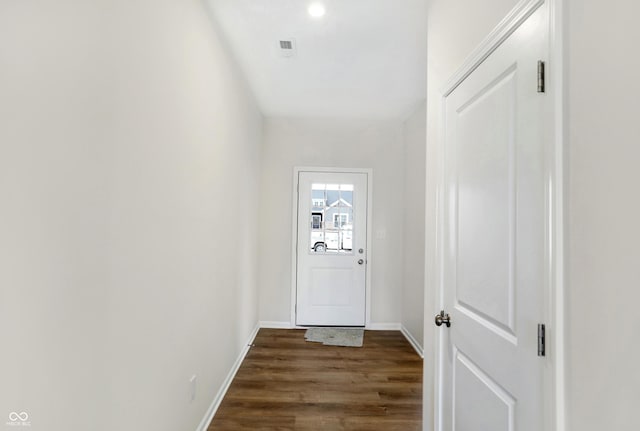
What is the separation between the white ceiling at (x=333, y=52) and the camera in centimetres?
189

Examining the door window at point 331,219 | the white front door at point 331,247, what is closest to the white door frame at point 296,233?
the white front door at point 331,247

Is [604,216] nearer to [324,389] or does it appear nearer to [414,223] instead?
[324,389]

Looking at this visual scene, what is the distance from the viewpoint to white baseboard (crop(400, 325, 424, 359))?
10.3ft

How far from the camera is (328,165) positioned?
3900mm

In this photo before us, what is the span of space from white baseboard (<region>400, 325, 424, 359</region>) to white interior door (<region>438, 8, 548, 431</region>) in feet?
5.91

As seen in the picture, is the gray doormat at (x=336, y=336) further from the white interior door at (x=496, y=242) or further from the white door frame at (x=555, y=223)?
the white door frame at (x=555, y=223)

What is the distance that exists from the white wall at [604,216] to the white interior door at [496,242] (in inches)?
4.1

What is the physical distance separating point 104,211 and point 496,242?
133cm

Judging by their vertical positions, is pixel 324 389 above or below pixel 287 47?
below

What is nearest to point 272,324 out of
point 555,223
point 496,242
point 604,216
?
point 496,242

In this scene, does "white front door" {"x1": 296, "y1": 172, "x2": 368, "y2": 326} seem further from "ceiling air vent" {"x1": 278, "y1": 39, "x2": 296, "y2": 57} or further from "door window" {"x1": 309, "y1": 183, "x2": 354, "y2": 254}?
"ceiling air vent" {"x1": 278, "y1": 39, "x2": 296, "y2": 57}

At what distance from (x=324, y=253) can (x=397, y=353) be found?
1.42 m

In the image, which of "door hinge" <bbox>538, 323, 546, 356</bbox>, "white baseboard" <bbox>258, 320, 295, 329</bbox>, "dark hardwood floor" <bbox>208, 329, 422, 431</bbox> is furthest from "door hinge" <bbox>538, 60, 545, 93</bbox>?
"white baseboard" <bbox>258, 320, 295, 329</bbox>

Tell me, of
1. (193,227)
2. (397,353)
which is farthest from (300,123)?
(397,353)
